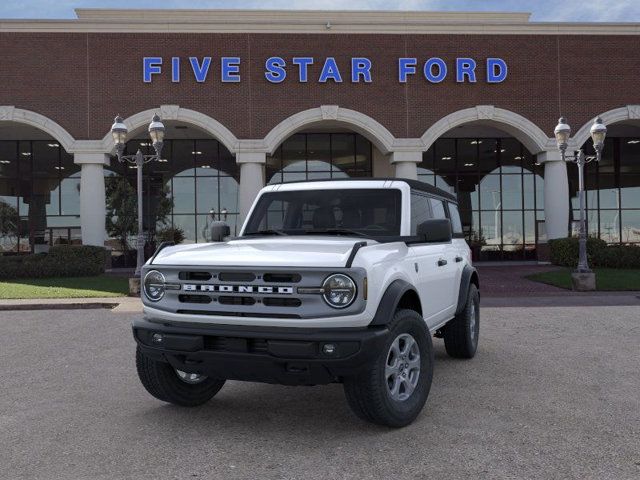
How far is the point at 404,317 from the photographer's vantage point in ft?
14.3

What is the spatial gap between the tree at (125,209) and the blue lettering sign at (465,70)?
15512mm

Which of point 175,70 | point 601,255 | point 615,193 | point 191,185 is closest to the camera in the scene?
point 601,255

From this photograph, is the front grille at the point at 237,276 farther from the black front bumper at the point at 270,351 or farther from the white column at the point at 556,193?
the white column at the point at 556,193

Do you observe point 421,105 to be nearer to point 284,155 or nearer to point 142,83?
point 284,155

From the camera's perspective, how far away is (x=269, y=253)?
4289 mm

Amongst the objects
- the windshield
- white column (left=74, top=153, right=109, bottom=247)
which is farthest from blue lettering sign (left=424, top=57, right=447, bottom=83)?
the windshield

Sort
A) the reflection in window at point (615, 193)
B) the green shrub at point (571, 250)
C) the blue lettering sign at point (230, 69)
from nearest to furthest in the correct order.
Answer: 1. the green shrub at point (571, 250)
2. the blue lettering sign at point (230, 69)
3. the reflection in window at point (615, 193)

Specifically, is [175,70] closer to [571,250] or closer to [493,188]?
[493,188]

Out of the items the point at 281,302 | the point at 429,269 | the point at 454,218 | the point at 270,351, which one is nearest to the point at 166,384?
the point at 270,351

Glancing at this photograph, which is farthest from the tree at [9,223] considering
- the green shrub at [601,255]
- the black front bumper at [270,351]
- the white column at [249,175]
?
the black front bumper at [270,351]

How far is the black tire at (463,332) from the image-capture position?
21.9 feet

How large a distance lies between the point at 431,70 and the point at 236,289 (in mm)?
21353

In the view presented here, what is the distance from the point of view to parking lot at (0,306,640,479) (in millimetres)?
3674

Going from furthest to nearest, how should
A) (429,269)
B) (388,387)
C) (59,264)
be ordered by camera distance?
1. (59,264)
2. (429,269)
3. (388,387)
